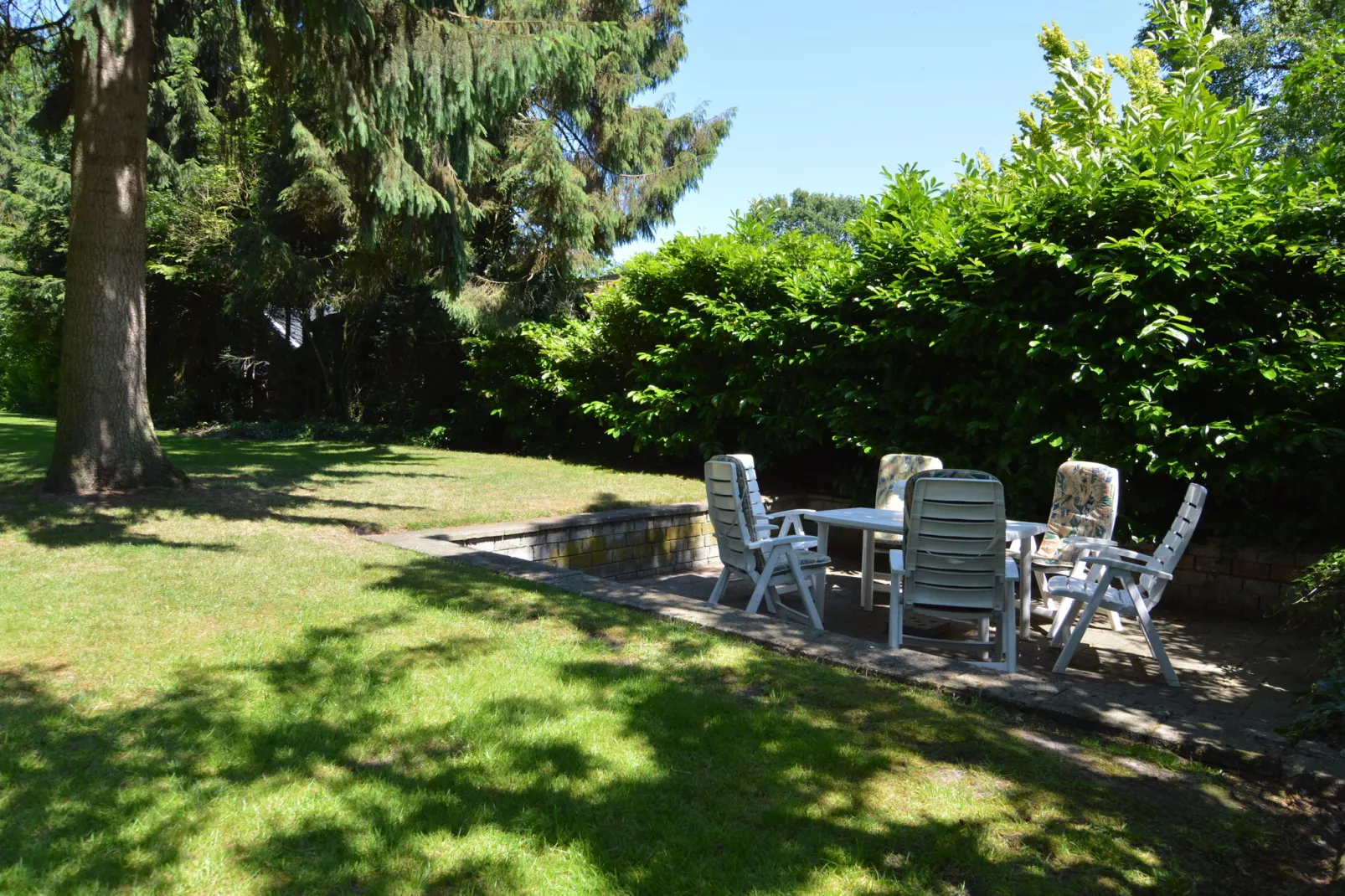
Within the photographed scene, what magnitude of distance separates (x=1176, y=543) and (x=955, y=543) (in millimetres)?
1501

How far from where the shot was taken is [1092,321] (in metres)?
7.17

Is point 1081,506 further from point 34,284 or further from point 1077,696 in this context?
point 34,284

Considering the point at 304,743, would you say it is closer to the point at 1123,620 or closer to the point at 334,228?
the point at 1123,620

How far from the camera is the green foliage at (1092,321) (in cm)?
659

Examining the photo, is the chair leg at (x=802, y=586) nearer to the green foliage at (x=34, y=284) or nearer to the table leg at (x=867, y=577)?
the table leg at (x=867, y=577)

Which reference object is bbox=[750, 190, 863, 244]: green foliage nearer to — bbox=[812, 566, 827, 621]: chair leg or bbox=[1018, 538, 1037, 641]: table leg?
bbox=[812, 566, 827, 621]: chair leg

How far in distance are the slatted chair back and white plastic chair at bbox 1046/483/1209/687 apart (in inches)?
77.5

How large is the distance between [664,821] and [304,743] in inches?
52.4

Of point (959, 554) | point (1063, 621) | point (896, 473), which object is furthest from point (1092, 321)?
point (959, 554)

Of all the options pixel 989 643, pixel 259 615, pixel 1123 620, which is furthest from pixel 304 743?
pixel 1123 620

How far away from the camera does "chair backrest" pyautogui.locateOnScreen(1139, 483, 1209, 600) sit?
507 centimetres

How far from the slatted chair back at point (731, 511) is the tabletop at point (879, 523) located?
64 cm

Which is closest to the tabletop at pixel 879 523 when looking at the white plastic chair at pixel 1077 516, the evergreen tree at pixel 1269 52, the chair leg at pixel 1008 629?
the white plastic chair at pixel 1077 516

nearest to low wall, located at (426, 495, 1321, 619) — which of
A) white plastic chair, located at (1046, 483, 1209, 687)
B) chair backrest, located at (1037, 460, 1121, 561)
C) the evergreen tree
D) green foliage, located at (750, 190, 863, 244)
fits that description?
chair backrest, located at (1037, 460, 1121, 561)
